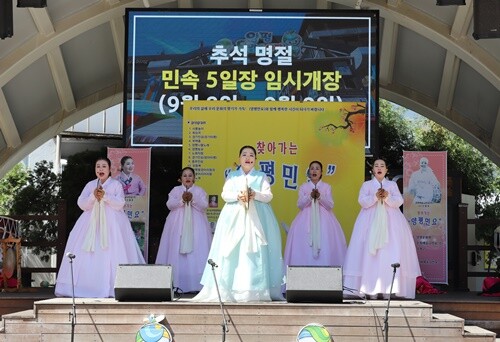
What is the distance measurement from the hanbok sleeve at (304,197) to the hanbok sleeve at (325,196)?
0.12 meters

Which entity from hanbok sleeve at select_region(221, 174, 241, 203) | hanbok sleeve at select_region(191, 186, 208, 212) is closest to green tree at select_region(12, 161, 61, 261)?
hanbok sleeve at select_region(191, 186, 208, 212)

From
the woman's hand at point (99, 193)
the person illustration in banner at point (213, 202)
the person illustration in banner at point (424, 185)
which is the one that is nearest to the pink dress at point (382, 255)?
the person illustration in banner at point (213, 202)

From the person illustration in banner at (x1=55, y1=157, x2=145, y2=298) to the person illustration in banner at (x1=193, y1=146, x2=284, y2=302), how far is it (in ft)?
3.90

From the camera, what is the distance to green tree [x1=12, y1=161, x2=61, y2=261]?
16.2 metres

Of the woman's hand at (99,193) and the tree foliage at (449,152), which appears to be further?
the tree foliage at (449,152)

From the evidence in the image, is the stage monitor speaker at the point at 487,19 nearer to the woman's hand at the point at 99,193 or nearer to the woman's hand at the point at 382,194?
the woman's hand at the point at 382,194

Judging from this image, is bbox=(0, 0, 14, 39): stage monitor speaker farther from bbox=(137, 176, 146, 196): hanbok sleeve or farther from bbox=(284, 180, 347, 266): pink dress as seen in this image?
bbox=(284, 180, 347, 266): pink dress

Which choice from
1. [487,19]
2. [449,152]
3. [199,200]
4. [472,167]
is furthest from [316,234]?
[449,152]

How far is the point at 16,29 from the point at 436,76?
6.04 metres

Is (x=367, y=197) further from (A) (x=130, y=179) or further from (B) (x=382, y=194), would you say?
(A) (x=130, y=179)

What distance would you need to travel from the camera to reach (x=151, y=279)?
895 cm

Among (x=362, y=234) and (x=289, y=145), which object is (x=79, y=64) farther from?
(x=362, y=234)

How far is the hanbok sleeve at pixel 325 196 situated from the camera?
433 inches

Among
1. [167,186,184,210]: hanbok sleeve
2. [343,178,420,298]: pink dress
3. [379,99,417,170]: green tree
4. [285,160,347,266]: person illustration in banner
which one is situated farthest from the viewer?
[379,99,417,170]: green tree
